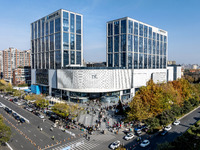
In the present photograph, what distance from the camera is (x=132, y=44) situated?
73000 mm

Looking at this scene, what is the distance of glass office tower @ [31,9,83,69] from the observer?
6965cm

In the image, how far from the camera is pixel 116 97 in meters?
63.7

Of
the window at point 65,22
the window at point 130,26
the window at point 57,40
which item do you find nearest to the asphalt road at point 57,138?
the window at point 57,40

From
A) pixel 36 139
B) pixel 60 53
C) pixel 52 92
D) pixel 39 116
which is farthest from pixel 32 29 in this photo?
pixel 36 139

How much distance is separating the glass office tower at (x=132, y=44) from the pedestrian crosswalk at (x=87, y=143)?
4230 centimetres

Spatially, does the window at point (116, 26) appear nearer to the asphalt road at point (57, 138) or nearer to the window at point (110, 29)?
the window at point (110, 29)

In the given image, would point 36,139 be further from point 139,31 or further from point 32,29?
point 32,29

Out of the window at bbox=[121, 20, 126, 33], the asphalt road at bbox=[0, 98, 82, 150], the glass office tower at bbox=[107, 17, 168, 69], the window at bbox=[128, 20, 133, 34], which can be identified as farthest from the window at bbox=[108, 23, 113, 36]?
the asphalt road at bbox=[0, 98, 82, 150]

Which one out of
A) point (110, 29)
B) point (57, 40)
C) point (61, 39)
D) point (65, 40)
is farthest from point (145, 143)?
point (110, 29)

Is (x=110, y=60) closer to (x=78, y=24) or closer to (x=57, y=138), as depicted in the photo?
(x=78, y=24)

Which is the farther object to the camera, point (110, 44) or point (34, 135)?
point (110, 44)

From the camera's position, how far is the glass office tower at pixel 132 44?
235 ft

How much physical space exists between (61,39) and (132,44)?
33.1 m

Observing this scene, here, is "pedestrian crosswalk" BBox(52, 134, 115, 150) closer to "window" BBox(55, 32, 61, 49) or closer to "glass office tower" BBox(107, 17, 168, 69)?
"glass office tower" BBox(107, 17, 168, 69)
